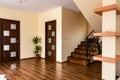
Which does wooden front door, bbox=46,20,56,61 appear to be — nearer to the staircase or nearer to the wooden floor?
the staircase

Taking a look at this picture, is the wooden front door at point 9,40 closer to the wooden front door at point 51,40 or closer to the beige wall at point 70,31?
the wooden front door at point 51,40

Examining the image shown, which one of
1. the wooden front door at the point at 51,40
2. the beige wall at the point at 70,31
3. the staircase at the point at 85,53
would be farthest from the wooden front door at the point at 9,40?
the staircase at the point at 85,53

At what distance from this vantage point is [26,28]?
6.26 m

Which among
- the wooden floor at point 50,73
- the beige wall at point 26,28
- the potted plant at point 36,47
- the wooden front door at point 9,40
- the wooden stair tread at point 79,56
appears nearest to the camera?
the wooden floor at point 50,73

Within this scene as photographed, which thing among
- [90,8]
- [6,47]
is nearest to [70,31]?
[90,8]

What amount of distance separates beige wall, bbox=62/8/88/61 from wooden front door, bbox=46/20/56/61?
635 millimetres

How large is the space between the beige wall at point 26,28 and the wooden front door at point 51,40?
0.97 m

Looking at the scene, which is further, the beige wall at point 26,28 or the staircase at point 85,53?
the beige wall at point 26,28

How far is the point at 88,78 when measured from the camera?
10.6 ft

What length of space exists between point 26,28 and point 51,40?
5.28 ft

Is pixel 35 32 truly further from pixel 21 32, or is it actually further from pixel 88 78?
pixel 88 78

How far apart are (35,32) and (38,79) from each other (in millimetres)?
4060

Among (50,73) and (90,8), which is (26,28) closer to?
(50,73)

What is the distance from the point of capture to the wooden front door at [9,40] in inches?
212
